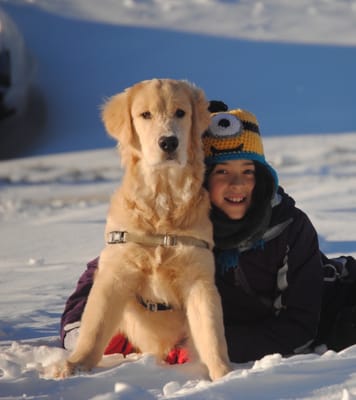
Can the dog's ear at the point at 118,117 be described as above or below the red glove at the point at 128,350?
above

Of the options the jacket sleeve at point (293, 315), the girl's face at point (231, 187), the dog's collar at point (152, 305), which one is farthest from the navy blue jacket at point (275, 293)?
the dog's collar at point (152, 305)

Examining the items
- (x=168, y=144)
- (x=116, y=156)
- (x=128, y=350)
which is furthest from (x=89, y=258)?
(x=116, y=156)

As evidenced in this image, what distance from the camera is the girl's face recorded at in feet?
11.4

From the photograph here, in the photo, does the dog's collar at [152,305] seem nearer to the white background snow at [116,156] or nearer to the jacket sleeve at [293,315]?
the white background snow at [116,156]

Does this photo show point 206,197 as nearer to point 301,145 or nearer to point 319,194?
point 319,194

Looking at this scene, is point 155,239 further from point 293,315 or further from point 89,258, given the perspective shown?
point 89,258

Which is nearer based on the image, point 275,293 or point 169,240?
point 169,240

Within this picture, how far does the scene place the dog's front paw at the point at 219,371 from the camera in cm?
292

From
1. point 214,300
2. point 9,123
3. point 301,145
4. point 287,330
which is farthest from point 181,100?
point 9,123

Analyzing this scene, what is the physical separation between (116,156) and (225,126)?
8797 mm

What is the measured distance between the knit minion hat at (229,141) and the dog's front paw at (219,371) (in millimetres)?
936

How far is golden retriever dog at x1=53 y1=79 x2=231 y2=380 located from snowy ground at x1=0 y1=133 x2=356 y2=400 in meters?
0.14

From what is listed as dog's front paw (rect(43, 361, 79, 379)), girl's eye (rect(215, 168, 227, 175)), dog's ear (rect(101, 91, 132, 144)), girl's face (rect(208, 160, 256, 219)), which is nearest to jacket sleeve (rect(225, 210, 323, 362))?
girl's face (rect(208, 160, 256, 219))

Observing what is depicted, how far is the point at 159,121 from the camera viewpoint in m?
3.11
